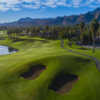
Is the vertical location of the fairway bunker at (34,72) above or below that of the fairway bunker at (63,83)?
above

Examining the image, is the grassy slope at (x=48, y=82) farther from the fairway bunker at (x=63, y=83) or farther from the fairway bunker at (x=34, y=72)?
the fairway bunker at (x=34, y=72)

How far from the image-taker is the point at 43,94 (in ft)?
92.9

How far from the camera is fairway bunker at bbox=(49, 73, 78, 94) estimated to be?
30.2 meters

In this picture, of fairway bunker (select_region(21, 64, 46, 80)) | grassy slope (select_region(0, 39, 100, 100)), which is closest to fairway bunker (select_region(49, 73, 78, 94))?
grassy slope (select_region(0, 39, 100, 100))

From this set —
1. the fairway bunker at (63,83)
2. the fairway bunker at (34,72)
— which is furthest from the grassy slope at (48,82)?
the fairway bunker at (34,72)

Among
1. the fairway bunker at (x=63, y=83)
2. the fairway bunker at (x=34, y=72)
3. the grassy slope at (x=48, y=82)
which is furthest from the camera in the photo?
the fairway bunker at (x=34, y=72)

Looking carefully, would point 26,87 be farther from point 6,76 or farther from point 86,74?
point 86,74

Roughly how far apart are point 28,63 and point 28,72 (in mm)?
4738

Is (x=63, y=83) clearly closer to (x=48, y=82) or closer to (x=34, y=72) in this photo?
(x=48, y=82)

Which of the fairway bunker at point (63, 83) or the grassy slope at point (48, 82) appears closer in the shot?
the grassy slope at point (48, 82)

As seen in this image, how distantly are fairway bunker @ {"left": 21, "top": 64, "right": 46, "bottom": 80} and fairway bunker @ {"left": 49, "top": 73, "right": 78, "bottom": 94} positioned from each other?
5.80 metres

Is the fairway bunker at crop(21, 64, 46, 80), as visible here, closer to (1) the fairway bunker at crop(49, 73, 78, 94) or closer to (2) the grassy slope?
(2) the grassy slope

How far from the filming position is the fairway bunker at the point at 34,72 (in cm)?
Result: 3491

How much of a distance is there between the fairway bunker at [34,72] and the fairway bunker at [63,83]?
5804 mm
